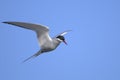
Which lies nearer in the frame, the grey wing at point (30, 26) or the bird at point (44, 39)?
the grey wing at point (30, 26)

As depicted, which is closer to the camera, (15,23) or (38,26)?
(15,23)

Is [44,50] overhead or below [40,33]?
below

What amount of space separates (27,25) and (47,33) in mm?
742

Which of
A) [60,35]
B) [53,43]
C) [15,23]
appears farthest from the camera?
[60,35]

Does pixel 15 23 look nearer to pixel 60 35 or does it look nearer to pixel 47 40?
pixel 47 40

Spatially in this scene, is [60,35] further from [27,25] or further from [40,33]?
[27,25]

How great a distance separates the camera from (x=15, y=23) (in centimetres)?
464

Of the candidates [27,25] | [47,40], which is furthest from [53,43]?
[27,25]

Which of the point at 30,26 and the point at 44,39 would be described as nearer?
the point at 30,26

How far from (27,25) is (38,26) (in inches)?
16.5

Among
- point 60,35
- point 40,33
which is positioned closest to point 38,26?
point 40,33

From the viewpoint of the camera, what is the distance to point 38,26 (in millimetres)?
5262

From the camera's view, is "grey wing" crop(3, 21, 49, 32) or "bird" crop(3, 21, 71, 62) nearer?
"grey wing" crop(3, 21, 49, 32)

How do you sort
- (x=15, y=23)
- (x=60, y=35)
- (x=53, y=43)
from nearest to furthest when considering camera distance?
(x=15, y=23) < (x=53, y=43) < (x=60, y=35)
